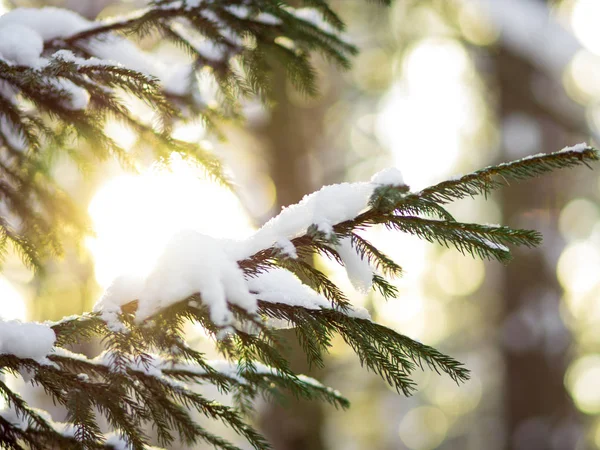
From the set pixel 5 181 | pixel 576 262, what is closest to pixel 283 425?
pixel 5 181

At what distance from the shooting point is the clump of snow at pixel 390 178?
1034mm

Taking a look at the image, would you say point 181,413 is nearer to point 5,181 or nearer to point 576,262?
point 5,181

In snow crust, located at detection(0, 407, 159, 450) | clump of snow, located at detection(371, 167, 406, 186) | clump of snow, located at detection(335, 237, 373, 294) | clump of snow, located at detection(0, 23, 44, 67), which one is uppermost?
clump of snow, located at detection(0, 23, 44, 67)

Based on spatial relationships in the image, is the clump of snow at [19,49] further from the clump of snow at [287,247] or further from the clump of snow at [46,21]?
the clump of snow at [287,247]

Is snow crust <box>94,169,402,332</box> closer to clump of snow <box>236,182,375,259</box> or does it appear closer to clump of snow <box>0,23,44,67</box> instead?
clump of snow <box>236,182,375,259</box>

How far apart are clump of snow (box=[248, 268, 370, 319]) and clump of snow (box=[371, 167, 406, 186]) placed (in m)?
0.34

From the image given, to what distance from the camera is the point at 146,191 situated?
2082 mm

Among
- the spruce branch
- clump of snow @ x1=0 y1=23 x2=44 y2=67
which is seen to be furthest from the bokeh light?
clump of snow @ x1=0 y1=23 x2=44 y2=67

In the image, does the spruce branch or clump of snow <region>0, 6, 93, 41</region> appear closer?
the spruce branch

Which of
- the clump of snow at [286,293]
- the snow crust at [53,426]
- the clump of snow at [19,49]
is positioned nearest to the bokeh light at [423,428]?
the snow crust at [53,426]

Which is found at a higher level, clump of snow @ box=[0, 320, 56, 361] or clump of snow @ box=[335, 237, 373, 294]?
clump of snow @ box=[335, 237, 373, 294]

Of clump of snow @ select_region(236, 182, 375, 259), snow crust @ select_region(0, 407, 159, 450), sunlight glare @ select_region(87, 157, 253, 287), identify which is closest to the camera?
clump of snow @ select_region(236, 182, 375, 259)

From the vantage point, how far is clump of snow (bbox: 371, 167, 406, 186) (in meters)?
1.03

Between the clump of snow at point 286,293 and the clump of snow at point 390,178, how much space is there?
1.10 ft
